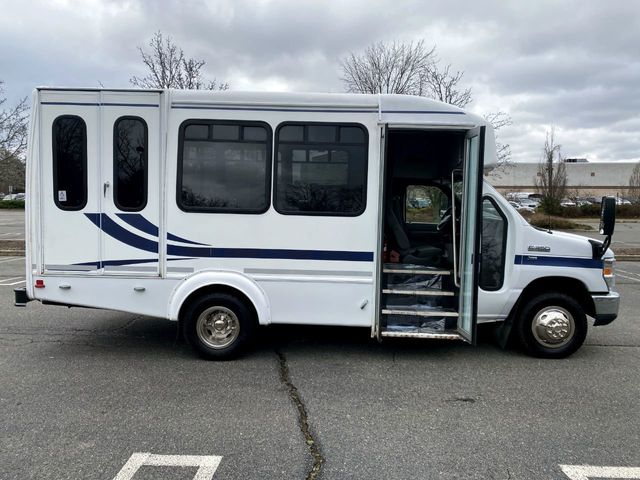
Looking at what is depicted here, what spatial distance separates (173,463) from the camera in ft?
10.2

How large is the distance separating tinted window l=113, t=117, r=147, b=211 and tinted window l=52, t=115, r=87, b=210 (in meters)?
0.33

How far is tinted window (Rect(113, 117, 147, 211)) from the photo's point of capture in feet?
16.0

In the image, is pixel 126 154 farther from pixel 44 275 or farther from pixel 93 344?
pixel 93 344

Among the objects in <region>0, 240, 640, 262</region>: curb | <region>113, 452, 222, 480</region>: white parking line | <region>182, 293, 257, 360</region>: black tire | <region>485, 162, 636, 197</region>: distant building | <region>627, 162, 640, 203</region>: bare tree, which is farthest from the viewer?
<region>485, 162, 636, 197</region>: distant building

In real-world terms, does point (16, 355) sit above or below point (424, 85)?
below

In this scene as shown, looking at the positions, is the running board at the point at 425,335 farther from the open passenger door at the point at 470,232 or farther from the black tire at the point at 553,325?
the black tire at the point at 553,325

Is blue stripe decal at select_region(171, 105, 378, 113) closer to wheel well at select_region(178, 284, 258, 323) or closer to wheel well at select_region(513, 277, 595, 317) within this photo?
wheel well at select_region(178, 284, 258, 323)

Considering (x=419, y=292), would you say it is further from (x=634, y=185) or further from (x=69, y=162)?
(x=634, y=185)

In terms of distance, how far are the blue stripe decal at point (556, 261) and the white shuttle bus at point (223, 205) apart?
0.06 m

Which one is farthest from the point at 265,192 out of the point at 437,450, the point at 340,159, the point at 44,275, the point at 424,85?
the point at 424,85

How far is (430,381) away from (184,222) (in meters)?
2.90

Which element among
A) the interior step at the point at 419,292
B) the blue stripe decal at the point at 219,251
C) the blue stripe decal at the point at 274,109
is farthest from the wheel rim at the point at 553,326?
the blue stripe decal at the point at 274,109

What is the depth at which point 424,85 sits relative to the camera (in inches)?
701

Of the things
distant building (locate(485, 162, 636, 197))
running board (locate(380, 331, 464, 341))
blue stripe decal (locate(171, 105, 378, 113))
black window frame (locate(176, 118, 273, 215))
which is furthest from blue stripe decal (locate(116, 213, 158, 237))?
distant building (locate(485, 162, 636, 197))
